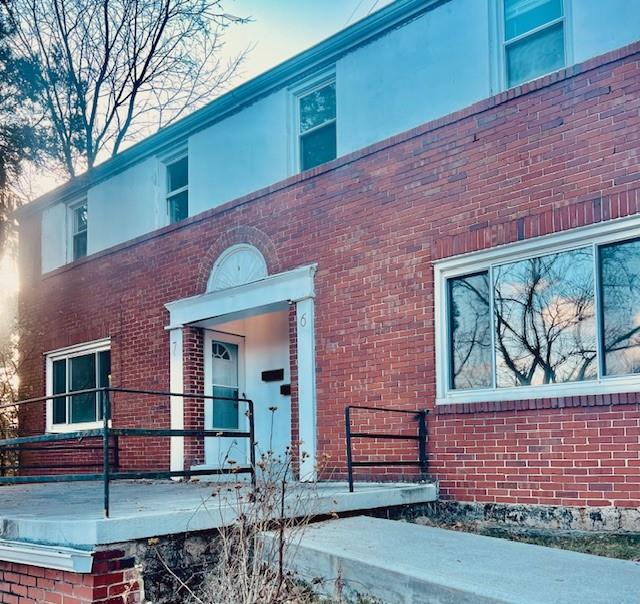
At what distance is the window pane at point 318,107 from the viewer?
9.74 m

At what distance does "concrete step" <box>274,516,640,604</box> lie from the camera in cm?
412

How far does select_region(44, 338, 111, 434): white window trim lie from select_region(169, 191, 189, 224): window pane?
2.39m

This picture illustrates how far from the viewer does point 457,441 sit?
756cm

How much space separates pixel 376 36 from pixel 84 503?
6.15m

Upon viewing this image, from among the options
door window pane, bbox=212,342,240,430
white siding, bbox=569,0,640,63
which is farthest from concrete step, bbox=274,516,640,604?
door window pane, bbox=212,342,240,430

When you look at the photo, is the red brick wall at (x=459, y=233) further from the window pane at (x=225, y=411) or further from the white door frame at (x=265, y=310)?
the window pane at (x=225, y=411)

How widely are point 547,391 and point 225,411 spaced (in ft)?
18.4

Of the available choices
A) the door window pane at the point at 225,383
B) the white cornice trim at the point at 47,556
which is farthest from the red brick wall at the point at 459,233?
the white cornice trim at the point at 47,556

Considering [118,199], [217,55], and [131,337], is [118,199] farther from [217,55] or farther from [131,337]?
[217,55]

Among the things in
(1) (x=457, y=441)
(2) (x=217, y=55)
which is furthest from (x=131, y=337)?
(2) (x=217, y=55)

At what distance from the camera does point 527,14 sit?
25.5 feet

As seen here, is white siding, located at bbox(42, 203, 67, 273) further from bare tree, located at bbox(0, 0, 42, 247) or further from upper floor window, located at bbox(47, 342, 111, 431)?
upper floor window, located at bbox(47, 342, 111, 431)

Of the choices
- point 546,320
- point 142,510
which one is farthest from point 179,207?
point 142,510

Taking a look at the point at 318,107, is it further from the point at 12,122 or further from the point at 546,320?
the point at 12,122
